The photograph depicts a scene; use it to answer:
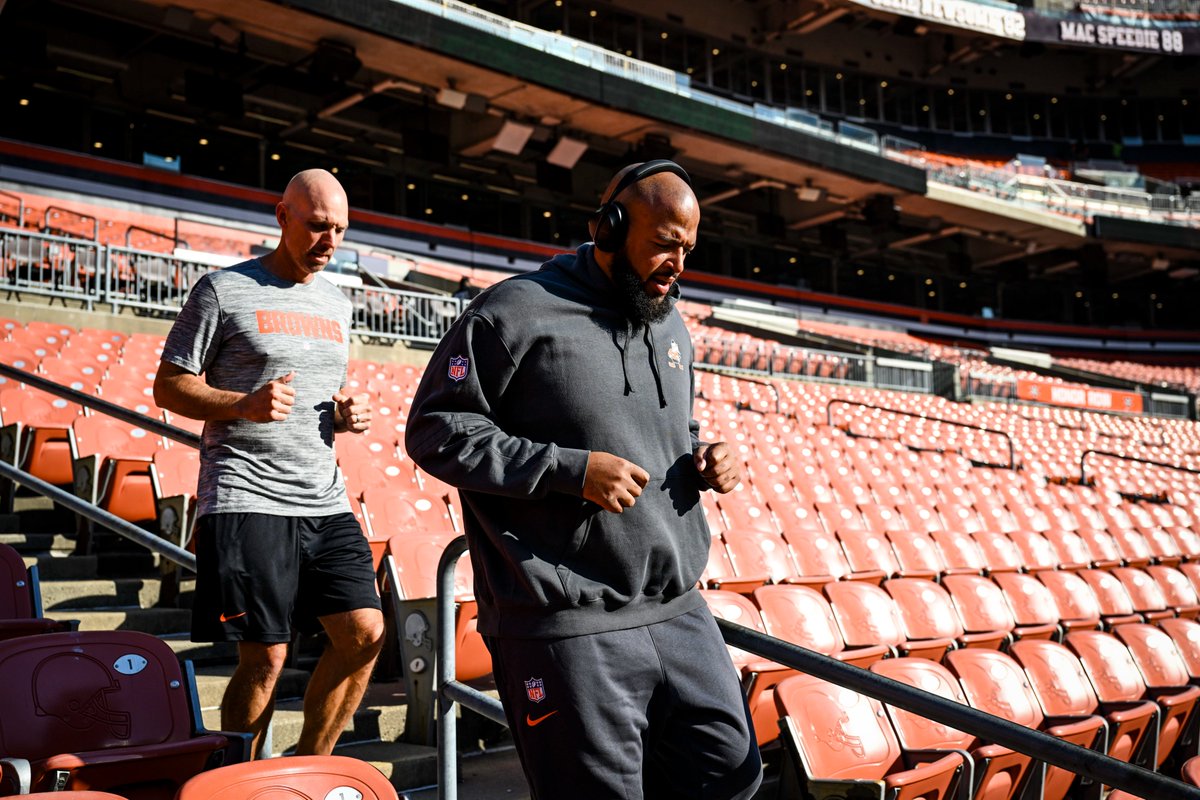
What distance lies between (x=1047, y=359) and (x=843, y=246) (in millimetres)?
7798

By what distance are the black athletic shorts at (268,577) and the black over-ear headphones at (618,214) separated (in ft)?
4.52

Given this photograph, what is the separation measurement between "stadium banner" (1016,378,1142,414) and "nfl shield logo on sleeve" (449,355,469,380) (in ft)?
67.9

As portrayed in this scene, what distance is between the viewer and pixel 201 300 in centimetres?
Answer: 270

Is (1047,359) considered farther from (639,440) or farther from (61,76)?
(639,440)

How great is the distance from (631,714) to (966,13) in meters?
32.2

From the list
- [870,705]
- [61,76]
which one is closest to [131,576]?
[870,705]

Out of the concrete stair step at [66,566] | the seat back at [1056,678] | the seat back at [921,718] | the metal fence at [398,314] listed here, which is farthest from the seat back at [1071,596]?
the metal fence at [398,314]

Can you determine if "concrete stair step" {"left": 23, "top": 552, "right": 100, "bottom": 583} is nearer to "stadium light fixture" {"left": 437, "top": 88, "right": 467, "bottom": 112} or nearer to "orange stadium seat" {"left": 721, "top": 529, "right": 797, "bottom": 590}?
"orange stadium seat" {"left": 721, "top": 529, "right": 797, "bottom": 590}

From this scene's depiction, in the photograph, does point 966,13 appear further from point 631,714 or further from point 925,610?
point 631,714

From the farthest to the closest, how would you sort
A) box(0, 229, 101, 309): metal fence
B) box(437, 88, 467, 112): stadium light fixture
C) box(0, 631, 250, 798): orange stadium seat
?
box(437, 88, 467, 112): stadium light fixture
box(0, 229, 101, 309): metal fence
box(0, 631, 250, 798): orange stadium seat

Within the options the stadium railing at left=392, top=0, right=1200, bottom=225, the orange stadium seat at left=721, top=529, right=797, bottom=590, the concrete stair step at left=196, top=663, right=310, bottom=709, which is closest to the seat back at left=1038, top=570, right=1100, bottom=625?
the orange stadium seat at left=721, top=529, right=797, bottom=590

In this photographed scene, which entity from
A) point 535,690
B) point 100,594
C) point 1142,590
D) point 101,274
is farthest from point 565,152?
point 535,690

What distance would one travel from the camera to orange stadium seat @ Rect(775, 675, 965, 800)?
3.17m

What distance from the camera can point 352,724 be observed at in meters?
3.57
